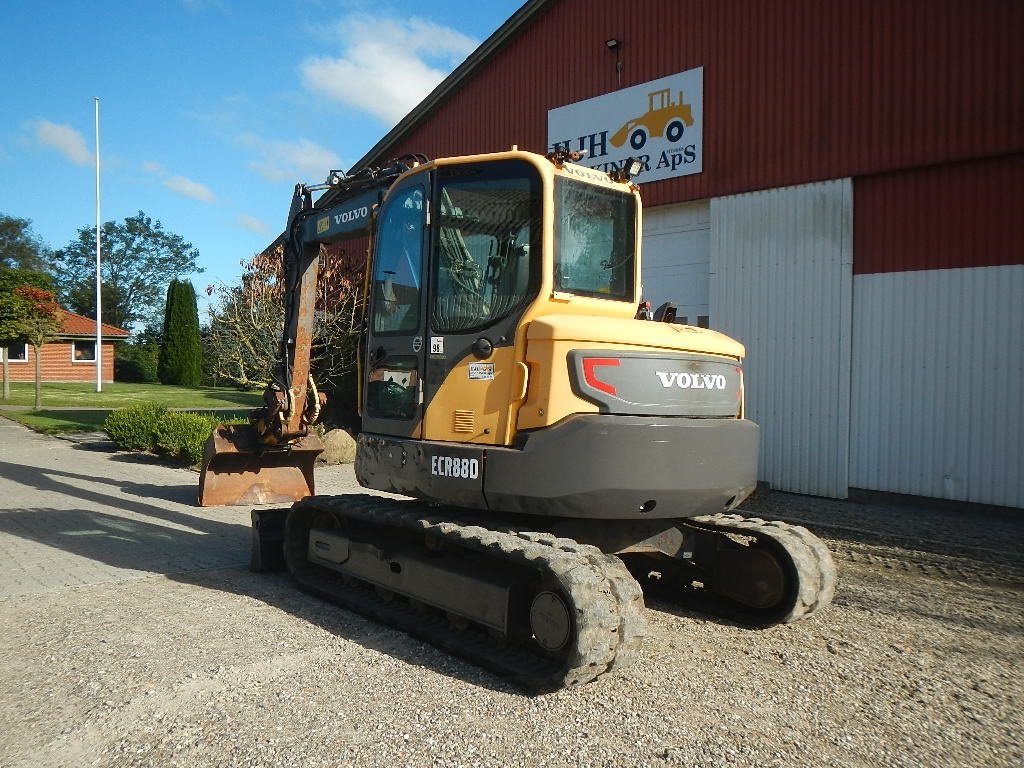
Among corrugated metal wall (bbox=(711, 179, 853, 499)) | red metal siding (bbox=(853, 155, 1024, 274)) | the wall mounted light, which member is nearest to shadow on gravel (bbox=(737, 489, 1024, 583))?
corrugated metal wall (bbox=(711, 179, 853, 499))

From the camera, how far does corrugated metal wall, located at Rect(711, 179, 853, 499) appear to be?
10977mm

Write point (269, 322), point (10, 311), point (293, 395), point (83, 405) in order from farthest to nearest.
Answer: point (83, 405) < point (10, 311) < point (269, 322) < point (293, 395)

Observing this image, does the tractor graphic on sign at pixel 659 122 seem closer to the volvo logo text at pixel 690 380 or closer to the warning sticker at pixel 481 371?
the volvo logo text at pixel 690 380

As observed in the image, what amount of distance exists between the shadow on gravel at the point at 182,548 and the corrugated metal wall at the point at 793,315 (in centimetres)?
729

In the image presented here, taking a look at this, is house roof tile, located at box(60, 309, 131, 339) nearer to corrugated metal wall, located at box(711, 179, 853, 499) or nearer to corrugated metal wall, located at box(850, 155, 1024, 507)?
corrugated metal wall, located at box(711, 179, 853, 499)

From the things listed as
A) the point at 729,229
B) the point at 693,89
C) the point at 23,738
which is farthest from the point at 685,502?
the point at 693,89

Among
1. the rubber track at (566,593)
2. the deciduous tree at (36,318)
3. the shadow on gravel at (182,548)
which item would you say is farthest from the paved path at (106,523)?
the deciduous tree at (36,318)

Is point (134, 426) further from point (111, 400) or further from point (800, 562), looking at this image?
point (111, 400)

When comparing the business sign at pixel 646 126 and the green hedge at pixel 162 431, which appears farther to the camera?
the green hedge at pixel 162 431

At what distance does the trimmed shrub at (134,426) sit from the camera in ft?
50.8

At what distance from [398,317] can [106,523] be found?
5.24m

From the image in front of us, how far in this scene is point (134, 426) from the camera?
15.6 metres

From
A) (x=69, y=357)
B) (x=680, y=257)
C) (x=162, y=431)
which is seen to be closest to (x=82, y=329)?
(x=69, y=357)

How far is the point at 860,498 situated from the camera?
35.5 feet
